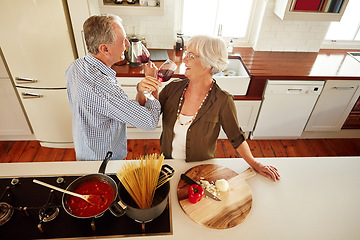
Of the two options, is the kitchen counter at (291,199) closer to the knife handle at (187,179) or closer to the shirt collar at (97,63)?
the knife handle at (187,179)

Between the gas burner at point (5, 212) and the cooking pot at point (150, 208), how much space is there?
1.59 feet

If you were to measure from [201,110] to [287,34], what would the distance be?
2.32 m

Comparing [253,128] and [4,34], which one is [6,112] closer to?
[4,34]

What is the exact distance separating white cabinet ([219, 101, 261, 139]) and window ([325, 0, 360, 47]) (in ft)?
5.10

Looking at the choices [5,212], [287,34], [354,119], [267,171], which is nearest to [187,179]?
[267,171]

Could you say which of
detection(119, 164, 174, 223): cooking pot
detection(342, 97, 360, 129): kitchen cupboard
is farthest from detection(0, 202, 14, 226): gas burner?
detection(342, 97, 360, 129): kitchen cupboard

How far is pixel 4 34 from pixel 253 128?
2.84 metres

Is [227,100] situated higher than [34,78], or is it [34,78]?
[227,100]

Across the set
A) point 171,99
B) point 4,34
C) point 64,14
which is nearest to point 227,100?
point 171,99

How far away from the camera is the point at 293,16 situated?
282 centimetres

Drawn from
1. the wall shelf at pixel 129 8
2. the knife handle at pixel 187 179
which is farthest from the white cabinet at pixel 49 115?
the knife handle at pixel 187 179

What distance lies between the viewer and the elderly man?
1342 millimetres

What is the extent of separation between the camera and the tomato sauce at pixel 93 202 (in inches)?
41.8

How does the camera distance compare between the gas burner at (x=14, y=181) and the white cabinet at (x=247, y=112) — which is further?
the white cabinet at (x=247, y=112)
